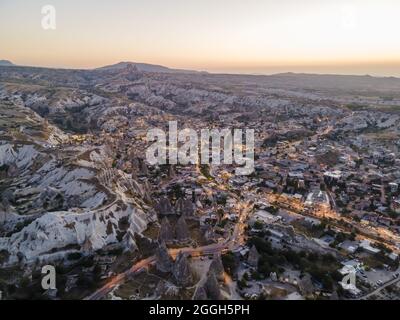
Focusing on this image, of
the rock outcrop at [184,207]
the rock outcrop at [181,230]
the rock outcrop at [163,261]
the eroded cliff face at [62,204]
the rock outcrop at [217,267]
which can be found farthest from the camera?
the rock outcrop at [184,207]

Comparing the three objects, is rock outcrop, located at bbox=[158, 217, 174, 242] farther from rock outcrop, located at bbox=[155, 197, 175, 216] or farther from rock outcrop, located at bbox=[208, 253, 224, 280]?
rock outcrop, located at bbox=[208, 253, 224, 280]

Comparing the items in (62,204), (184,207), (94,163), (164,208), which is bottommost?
(164,208)

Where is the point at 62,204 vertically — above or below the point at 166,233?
above

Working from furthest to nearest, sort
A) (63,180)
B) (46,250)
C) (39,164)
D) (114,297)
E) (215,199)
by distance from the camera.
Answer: (39,164), (215,199), (63,180), (46,250), (114,297)

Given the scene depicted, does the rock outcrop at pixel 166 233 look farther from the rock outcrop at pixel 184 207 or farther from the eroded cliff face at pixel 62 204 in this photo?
the rock outcrop at pixel 184 207

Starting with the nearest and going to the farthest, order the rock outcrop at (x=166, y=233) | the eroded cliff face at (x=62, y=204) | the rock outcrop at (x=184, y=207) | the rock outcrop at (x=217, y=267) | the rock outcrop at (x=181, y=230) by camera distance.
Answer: the rock outcrop at (x=217, y=267) → the eroded cliff face at (x=62, y=204) → the rock outcrop at (x=166, y=233) → the rock outcrop at (x=181, y=230) → the rock outcrop at (x=184, y=207)

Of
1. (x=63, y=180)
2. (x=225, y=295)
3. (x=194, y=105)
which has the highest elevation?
(x=194, y=105)

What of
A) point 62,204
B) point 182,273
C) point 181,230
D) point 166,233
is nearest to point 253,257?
point 182,273

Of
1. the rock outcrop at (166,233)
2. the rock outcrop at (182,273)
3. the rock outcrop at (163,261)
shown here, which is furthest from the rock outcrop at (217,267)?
the rock outcrop at (166,233)

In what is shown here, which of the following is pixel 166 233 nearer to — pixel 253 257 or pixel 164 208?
pixel 164 208
